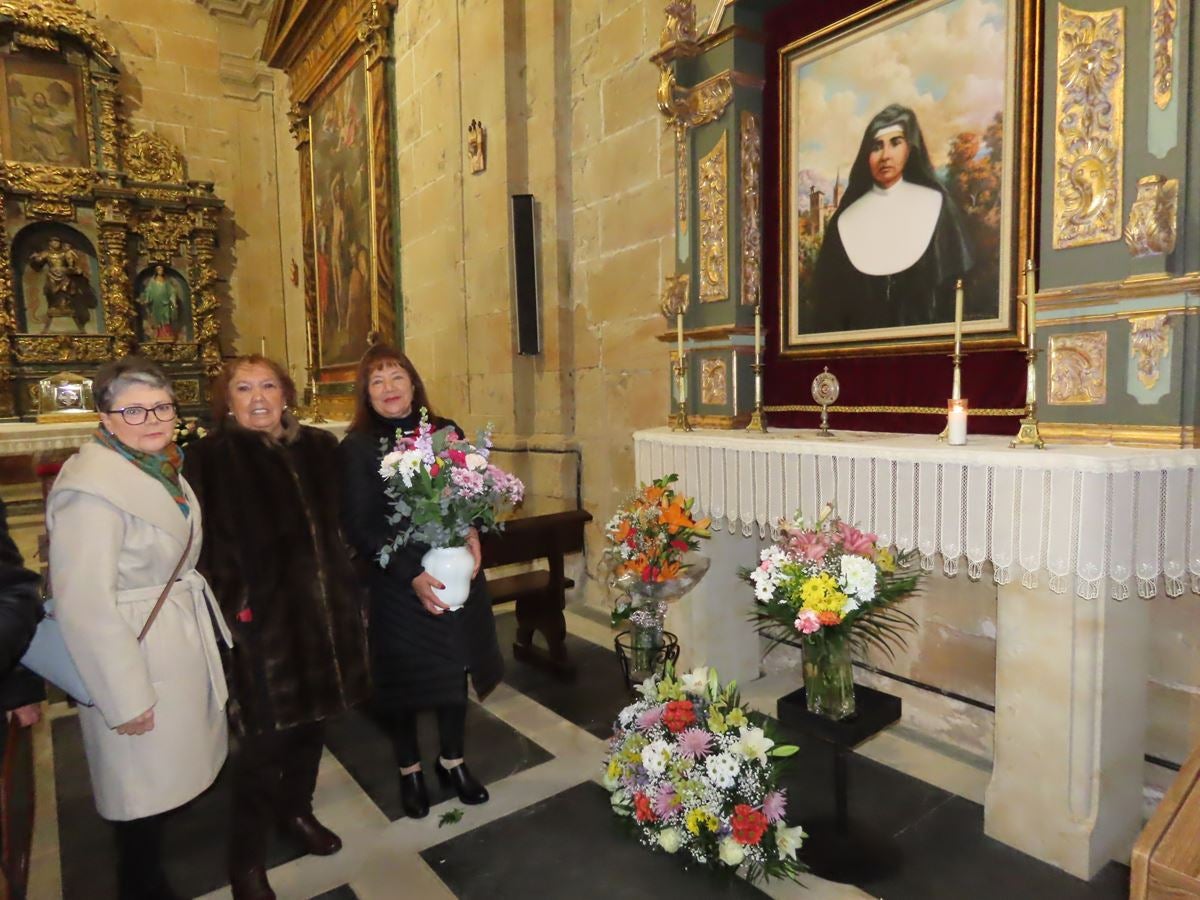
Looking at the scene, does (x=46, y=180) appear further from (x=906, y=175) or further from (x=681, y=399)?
(x=906, y=175)

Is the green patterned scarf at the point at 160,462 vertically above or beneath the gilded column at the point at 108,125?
beneath

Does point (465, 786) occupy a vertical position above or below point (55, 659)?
below

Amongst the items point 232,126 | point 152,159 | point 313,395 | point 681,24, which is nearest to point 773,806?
point 681,24

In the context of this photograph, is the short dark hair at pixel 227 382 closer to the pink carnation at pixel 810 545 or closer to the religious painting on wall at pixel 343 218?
the pink carnation at pixel 810 545

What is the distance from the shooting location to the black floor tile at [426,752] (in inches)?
128

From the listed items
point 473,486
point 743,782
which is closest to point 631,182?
point 473,486

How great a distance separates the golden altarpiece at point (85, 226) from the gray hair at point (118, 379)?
332 inches

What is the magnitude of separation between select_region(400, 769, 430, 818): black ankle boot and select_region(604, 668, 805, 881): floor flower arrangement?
0.87 m

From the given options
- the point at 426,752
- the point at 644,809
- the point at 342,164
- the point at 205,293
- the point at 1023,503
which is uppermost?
the point at 342,164

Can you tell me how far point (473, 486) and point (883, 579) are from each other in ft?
5.15

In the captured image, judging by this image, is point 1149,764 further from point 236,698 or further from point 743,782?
point 236,698

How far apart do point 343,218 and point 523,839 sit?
7.95 metres

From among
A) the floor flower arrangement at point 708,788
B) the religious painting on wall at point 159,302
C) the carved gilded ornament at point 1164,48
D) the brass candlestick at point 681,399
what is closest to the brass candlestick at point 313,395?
the religious painting on wall at point 159,302

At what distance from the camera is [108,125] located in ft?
30.3
